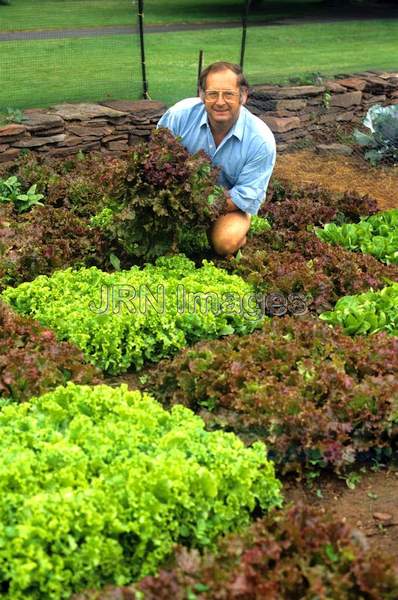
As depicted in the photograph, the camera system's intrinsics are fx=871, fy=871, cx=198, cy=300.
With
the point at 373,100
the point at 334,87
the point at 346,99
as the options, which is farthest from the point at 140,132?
the point at 373,100

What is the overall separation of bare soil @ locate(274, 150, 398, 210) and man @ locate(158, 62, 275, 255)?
9.42ft

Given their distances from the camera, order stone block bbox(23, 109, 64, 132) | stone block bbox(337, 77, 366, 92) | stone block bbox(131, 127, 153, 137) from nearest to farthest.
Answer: stone block bbox(23, 109, 64, 132), stone block bbox(131, 127, 153, 137), stone block bbox(337, 77, 366, 92)

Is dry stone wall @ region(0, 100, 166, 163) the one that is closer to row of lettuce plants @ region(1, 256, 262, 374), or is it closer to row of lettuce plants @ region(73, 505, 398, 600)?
row of lettuce plants @ region(1, 256, 262, 374)

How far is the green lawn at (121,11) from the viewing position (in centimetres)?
2195

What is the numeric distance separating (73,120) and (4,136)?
3.16 feet

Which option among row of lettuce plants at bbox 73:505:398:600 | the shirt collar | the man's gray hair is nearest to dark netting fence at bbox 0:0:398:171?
the shirt collar

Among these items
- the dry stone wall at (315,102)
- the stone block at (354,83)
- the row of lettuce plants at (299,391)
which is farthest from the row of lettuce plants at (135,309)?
the stone block at (354,83)

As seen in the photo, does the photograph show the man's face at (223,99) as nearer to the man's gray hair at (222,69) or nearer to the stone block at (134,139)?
the man's gray hair at (222,69)

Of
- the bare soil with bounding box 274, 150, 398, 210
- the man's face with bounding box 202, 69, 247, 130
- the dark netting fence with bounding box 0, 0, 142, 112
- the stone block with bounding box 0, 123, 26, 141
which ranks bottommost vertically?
the bare soil with bounding box 274, 150, 398, 210

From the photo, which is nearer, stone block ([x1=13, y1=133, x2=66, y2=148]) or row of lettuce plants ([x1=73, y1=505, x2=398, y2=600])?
row of lettuce plants ([x1=73, y1=505, x2=398, y2=600])

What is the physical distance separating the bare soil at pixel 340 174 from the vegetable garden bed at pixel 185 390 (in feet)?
5.54

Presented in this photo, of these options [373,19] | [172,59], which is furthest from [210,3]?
[172,59]

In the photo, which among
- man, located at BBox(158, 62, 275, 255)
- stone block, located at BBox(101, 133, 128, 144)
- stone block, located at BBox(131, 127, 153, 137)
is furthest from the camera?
stone block, located at BBox(131, 127, 153, 137)

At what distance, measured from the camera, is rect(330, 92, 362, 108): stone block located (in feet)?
41.5
